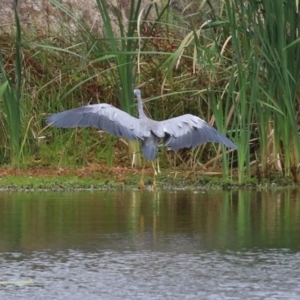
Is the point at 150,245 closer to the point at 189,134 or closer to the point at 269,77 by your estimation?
the point at 189,134

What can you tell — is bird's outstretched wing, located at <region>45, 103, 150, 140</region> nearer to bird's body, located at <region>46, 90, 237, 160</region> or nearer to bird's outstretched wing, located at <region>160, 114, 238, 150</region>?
bird's body, located at <region>46, 90, 237, 160</region>

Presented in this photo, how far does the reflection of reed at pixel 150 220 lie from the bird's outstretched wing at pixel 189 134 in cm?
47

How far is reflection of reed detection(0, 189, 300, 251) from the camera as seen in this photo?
21.8ft

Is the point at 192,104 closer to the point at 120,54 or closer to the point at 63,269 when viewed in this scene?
the point at 120,54

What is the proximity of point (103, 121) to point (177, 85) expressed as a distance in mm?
2654

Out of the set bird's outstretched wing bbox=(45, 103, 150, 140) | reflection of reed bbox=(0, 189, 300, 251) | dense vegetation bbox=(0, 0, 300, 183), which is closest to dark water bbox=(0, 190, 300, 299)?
reflection of reed bbox=(0, 189, 300, 251)

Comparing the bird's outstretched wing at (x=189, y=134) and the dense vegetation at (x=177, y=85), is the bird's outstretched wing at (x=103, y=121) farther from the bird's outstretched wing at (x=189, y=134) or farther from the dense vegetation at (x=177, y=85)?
the dense vegetation at (x=177, y=85)

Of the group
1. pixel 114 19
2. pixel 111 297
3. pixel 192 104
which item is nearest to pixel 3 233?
pixel 111 297

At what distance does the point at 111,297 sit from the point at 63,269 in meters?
0.78

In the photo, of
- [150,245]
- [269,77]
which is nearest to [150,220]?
[150,245]

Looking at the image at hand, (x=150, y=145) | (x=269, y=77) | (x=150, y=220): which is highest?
(x=269, y=77)

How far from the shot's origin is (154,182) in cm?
954

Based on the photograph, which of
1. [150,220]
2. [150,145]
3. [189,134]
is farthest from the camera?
[150,145]

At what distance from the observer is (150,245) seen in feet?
21.5
